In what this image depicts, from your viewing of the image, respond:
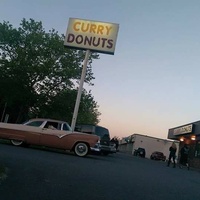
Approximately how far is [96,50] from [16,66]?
12.8 m

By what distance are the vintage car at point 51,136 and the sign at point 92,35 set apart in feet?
37.5

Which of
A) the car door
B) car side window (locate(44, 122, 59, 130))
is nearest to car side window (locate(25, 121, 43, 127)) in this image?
car side window (locate(44, 122, 59, 130))

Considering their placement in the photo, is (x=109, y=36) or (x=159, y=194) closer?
(x=159, y=194)

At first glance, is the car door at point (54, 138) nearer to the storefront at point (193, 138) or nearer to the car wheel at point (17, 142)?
the car wheel at point (17, 142)

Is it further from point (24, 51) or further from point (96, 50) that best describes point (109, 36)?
point (24, 51)

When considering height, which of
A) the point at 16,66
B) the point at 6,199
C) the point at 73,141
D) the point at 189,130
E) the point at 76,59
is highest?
the point at 76,59

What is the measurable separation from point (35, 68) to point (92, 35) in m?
10.8

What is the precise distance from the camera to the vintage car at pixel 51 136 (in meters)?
15.7

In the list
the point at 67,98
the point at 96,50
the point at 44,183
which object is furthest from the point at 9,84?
the point at 44,183

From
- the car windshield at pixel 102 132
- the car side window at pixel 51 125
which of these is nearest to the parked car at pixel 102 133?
the car windshield at pixel 102 132

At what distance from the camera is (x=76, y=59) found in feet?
127

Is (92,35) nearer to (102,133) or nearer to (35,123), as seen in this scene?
(102,133)

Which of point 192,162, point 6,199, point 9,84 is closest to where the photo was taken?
point 6,199

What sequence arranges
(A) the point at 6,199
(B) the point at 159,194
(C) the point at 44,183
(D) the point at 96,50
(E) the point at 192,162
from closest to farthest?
1. (A) the point at 6,199
2. (C) the point at 44,183
3. (B) the point at 159,194
4. (D) the point at 96,50
5. (E) the point at 192,162
